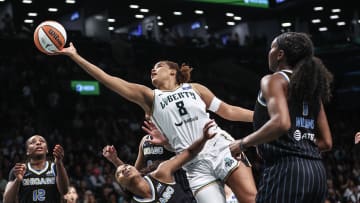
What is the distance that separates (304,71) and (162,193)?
5.48ft

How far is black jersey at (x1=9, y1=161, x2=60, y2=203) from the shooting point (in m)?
6.95

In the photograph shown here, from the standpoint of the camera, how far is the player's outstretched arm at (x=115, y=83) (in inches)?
196

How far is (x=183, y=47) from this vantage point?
2388 centimetres

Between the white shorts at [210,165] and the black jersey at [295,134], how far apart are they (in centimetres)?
142

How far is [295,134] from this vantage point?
3.72 metres

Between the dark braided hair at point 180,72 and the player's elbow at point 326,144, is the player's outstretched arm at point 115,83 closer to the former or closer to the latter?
the dark braided hair at point 180,72

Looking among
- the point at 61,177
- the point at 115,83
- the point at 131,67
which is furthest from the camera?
the point at 131,67

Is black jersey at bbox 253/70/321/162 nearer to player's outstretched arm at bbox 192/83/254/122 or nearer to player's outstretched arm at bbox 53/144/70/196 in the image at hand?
player's outstretched arm at bbox 192/83/254/122

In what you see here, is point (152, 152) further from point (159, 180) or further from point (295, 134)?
point (295, 134)

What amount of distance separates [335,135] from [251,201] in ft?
61.3

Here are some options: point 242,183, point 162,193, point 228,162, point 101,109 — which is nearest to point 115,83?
point 162,193

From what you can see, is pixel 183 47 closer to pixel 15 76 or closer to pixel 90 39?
pixel 90 39

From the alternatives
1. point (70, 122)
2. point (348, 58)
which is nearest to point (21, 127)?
point (70, 122)

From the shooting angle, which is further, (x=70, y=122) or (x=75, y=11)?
(x=75, y=11)
